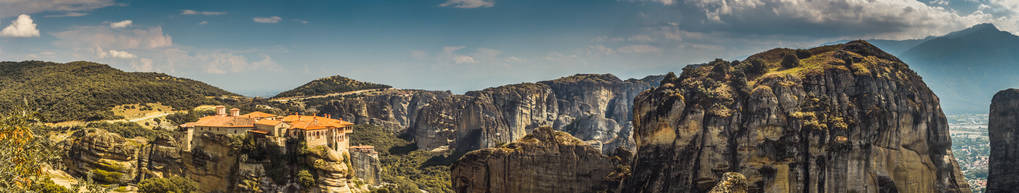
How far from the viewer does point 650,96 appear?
46719 mm

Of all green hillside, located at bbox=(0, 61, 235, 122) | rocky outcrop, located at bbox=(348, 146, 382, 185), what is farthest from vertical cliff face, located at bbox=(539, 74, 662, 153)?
green hillside, located at bbox=(0, 61, 235, 122)

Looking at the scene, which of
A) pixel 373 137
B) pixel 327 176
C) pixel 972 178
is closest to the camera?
pixel 327 176

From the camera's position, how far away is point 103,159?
51969 millimetres

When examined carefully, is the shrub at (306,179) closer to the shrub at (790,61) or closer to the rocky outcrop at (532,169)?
the rocky outcrop at (532,169)

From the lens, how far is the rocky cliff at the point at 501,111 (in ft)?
426

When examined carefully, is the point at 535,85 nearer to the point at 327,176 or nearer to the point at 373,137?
the point at 373,137

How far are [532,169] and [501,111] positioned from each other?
107m

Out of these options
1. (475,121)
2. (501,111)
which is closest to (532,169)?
(475,121)

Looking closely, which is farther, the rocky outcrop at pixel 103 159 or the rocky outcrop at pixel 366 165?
the rocky outcrop at pixel 366 165

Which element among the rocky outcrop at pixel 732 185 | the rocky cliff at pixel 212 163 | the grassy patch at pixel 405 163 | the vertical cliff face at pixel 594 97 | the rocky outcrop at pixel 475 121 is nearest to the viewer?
the rocky outcrop at pixel 732 185

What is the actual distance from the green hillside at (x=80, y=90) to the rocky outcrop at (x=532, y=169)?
214 feet

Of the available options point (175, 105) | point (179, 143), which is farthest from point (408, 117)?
point (179, 143)

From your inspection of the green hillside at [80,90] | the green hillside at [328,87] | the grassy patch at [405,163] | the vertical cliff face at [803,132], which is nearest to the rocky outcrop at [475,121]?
the grassy patch at [405,163]

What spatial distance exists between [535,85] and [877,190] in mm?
126530
